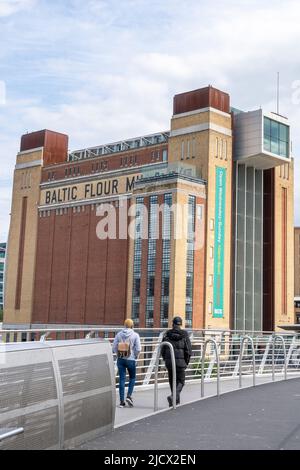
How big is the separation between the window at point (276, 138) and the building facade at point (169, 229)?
0.13 meters

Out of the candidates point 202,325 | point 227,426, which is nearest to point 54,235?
point 202,325

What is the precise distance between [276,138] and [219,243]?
12662 mm

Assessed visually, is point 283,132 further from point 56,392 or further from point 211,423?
point 56,392

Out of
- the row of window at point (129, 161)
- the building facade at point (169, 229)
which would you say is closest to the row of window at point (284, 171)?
the building facade at point (169, 229)

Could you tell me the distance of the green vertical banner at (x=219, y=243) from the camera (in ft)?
207

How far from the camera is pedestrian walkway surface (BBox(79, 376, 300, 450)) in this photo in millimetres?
7031

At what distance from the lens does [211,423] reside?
27.6 ft

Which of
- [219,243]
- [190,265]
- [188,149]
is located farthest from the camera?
[188,149]

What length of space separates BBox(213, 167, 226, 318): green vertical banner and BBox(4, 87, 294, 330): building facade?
0.12 metres

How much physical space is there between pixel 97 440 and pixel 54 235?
Result: 7365 centimetres

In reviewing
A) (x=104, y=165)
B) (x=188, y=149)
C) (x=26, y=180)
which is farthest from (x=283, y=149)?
(x=26, y=180)

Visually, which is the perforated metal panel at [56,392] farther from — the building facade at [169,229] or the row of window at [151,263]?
the row of window at [151,263]
